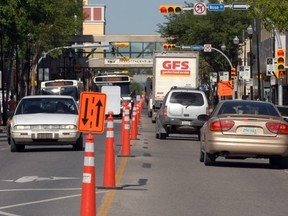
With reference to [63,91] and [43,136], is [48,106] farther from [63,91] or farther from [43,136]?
[63,91]

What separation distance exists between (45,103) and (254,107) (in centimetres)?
763

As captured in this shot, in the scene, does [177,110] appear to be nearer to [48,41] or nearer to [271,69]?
[271,69]

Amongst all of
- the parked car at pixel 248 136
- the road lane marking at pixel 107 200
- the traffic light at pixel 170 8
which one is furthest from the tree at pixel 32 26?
the road lane marking at pixel 107 200

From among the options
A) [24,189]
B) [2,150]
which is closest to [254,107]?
[24,189]

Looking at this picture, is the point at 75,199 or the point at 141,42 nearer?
the point at 75,199

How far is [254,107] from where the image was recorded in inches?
941

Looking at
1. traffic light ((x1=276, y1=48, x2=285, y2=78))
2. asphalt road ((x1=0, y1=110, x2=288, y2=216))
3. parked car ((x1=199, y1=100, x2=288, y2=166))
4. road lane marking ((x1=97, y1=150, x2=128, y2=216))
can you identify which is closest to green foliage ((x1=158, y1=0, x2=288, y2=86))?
traffic light ((x1=276, y1=48, x2=285, y2=78))

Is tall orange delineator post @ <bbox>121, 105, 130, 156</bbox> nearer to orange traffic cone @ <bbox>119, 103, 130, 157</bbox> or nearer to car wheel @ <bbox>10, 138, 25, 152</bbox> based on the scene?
orange traffic cone @ <bbox>119, 103, 130, 157</bbox>

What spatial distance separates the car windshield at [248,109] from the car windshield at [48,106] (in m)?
6.51

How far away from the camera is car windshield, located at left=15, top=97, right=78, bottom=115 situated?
29375 mm

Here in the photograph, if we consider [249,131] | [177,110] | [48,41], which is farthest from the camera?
[48,41]

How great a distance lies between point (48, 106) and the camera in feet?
96.9

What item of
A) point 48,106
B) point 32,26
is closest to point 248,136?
point 48,106

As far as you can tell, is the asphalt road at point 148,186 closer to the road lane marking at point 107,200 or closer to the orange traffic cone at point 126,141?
the road lane marking at point 107,200
